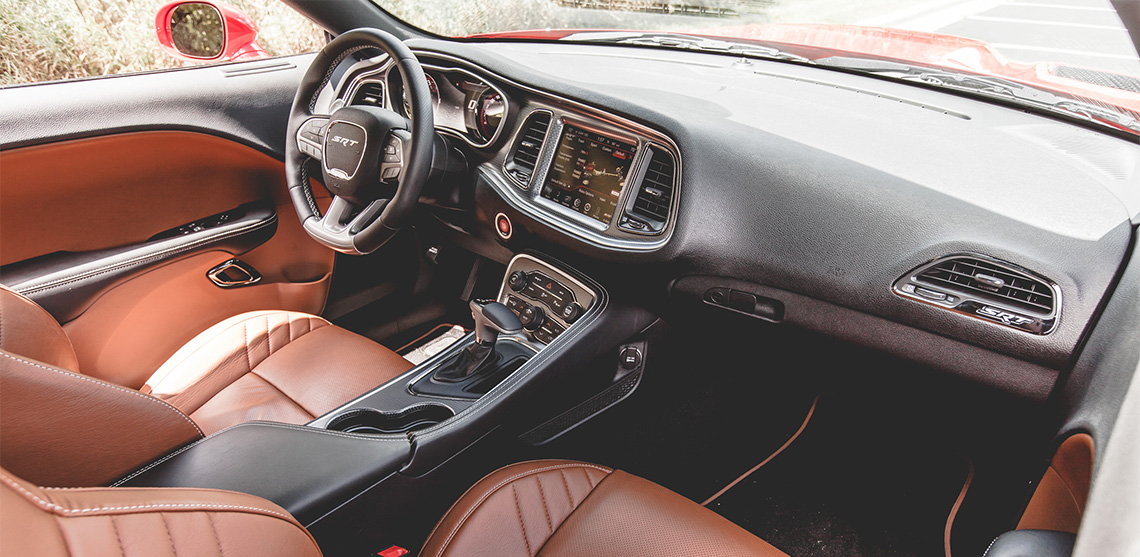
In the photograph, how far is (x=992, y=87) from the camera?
4.25ft

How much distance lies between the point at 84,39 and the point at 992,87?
2221 mm

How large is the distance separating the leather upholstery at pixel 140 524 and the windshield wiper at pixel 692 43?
1.47 meters

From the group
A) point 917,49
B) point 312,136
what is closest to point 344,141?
point 312,136

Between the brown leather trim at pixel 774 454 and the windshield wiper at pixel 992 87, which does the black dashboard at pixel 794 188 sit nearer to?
the windshield wiper at pixel 992 87

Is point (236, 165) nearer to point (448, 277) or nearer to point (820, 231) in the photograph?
point (448, 277)

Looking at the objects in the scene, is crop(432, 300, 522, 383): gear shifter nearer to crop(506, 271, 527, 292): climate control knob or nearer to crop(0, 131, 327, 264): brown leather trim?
crop(506, 271, 527, 292): climate control knob

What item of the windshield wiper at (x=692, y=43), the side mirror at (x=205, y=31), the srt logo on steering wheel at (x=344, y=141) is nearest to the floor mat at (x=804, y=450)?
the windshield wiper at (x=692, y=43)

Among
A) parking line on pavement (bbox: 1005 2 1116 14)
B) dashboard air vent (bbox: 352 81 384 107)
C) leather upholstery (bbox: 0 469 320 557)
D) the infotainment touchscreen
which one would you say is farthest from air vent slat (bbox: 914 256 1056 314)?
dashboard air vent (bbox: 352 81 384 107)

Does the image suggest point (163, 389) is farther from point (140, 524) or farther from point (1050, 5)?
point (1050, 5)

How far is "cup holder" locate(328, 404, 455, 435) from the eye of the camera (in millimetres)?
1293

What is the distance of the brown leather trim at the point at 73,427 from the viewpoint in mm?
719

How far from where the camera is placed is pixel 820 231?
3.96 ft

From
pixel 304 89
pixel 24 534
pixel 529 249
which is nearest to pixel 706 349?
pixel 529 249

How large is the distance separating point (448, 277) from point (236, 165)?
0.72 m
